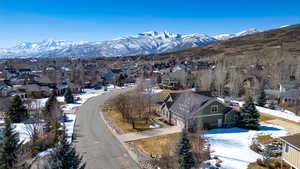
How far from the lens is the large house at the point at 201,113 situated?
1051 inches

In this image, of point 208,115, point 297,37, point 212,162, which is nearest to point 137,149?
point 212,162

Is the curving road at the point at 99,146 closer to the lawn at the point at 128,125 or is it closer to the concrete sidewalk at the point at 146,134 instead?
the concrete sidewalk at the point at 146,134

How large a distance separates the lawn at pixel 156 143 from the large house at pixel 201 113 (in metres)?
3.29

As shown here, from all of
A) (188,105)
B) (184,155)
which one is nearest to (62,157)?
(184,155)

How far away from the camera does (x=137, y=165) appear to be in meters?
17.8

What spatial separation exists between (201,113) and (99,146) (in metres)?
14.8

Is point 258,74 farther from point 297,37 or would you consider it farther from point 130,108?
point 297,37

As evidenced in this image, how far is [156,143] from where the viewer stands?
Answer: 22484 millimetres

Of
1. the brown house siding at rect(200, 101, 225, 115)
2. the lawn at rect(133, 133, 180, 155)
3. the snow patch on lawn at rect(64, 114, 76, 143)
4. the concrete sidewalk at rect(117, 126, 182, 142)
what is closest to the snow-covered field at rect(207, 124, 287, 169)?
the brown house siding at rect(200, 101, 225, 115)

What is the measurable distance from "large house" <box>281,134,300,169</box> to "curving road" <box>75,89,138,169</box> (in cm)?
1291

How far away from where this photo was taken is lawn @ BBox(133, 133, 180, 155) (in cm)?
2052

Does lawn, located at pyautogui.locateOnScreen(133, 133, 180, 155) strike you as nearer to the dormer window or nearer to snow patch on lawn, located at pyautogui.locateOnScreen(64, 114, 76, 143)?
the dormer window

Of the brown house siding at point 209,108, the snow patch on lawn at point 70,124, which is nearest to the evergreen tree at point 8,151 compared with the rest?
the snow patch on lawn at point 70,124

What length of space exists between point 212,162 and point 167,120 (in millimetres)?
13623
